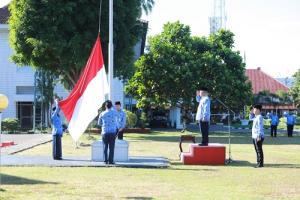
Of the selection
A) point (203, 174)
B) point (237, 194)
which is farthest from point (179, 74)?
point (237, 194)

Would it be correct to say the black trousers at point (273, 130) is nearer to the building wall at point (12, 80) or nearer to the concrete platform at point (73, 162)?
the building wall at point (12, 80)

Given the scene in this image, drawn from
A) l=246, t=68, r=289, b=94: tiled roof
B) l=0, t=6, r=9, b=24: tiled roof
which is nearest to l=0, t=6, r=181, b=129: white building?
l=0, t=6, r=9, b=24: tiled roof

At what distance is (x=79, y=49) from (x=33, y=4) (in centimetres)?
376

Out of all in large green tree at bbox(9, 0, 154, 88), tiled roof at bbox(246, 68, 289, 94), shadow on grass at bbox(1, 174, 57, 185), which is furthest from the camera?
tiled roof at bbox(246, 68, 289, 94)

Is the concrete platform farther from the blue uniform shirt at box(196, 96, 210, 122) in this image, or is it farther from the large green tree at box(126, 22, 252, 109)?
the large green tree at box(126, 22, 252, 109)

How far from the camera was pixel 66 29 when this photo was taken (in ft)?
108

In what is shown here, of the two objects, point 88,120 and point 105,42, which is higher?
point 105,42

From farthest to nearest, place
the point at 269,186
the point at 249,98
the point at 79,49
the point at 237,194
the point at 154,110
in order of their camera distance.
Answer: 1. the point at 154,110
2. the point at 249,98
3. the point at 79,49
4. the point at 269,186
5. the point at 237,194

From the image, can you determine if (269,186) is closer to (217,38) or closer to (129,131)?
(129,131)

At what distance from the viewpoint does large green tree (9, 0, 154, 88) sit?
32.5m

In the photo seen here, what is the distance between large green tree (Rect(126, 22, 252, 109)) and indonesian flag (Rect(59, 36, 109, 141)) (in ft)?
81.5

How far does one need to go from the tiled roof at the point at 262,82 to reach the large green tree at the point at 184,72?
3588cm

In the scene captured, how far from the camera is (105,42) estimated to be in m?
32.8

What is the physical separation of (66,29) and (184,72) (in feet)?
42.7
